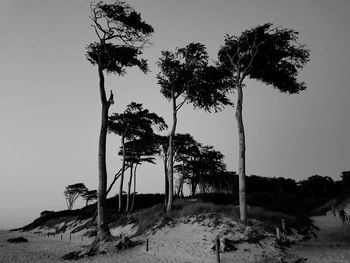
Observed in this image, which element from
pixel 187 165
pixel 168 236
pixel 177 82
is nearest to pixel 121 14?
pixel 177 82

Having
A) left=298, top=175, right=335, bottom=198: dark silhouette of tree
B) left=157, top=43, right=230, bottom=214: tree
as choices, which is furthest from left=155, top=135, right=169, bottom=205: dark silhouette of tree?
left=298, top=175, right=335, bottom=198: dark silhouette of tree

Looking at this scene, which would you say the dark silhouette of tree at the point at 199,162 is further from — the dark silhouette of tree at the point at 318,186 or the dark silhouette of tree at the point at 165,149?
the dark silhouette of tree at the point at 318,186

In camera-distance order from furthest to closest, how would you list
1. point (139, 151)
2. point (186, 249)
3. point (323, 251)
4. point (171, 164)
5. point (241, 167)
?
point (139, 151), point (171, 164), point (241, 167), point (186, 249), point (323, 251)

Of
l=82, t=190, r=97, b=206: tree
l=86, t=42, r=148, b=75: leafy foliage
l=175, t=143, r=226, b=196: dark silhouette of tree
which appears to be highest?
l=86, t=42, r=148, b=75: leafy foliage

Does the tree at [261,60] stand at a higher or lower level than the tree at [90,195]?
higher

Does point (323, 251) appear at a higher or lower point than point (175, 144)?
lower

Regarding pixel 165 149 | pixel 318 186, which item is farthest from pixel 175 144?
pixel 318 186

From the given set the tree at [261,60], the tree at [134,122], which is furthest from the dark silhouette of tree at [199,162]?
Result: the tree at [261,60]

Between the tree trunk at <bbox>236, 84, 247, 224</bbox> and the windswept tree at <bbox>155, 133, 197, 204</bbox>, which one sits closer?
the tree trunk at <bbox>236, 84, 247, 224</bbox>

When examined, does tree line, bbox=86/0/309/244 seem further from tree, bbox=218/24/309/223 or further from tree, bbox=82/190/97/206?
tree, bbox=82/190/97/206

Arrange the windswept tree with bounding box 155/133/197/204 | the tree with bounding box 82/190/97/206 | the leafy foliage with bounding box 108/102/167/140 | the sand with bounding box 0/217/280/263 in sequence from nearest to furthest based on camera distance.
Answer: the sand with bounding box 0/217/280/263 < the leafy foliage with bounding box 108/102/167/140 < the windswept tree with bounding box 155/133/197/204 < the tree with bounding box 82/190/97/206

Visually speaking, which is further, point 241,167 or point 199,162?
point 199,162

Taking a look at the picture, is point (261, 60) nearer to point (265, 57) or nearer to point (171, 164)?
point (265, 57)

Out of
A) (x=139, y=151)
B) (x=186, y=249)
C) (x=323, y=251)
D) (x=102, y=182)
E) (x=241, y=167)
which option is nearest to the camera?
(x=323, y=251)
